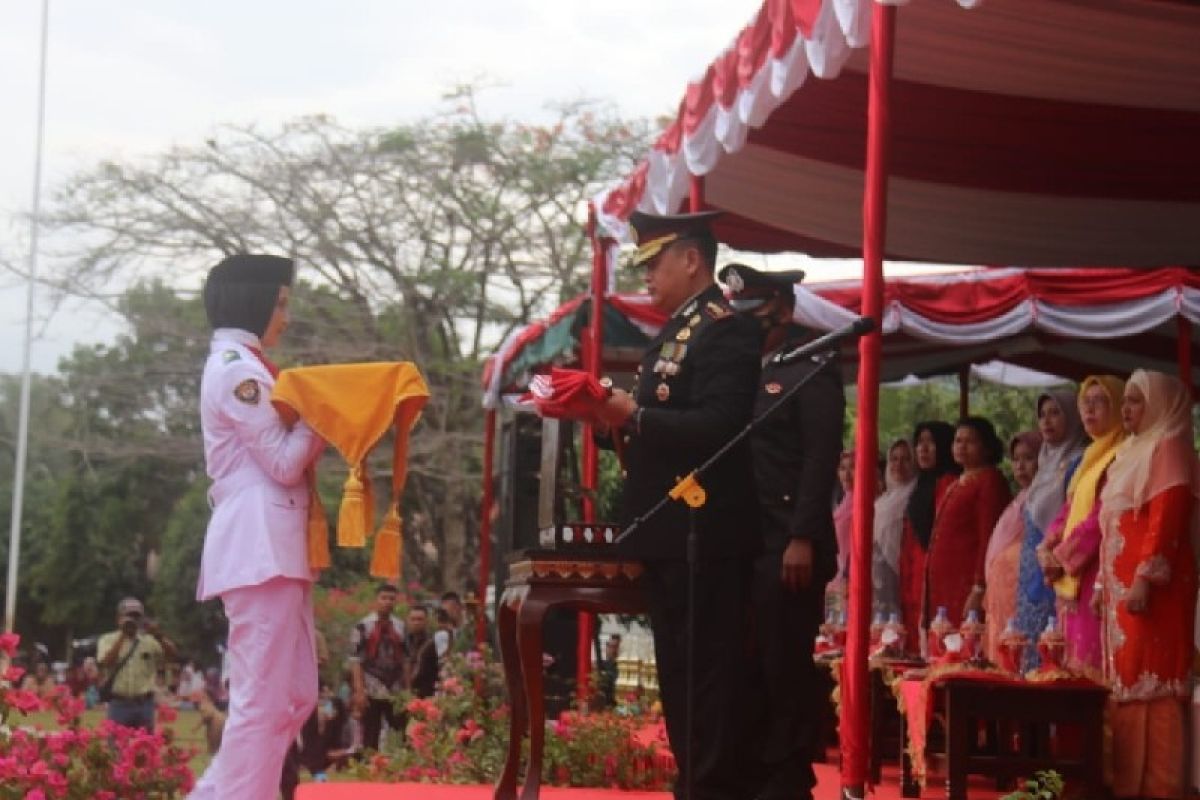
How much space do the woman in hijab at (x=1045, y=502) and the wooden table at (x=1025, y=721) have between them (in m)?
1.20

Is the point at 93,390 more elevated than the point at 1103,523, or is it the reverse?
the point at 93,390

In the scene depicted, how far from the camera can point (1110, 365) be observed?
14609 mm

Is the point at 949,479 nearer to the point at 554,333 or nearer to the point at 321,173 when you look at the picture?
the point at 554,333

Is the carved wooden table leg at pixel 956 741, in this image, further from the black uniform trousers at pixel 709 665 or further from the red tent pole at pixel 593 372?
the red tent pole at pixel 593 372

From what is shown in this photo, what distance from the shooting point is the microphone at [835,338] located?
16.6ft

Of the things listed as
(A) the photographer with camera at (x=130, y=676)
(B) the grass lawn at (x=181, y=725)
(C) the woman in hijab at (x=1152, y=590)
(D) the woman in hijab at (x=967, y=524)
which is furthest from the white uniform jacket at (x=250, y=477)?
(A) the photographer with camera at (x=130, y=676)

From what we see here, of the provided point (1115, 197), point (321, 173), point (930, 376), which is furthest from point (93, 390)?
point (1115, 197)

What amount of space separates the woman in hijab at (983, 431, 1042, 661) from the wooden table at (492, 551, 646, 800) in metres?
2.75

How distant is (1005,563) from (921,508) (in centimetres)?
159

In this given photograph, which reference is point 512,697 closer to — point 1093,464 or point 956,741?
point 956,741

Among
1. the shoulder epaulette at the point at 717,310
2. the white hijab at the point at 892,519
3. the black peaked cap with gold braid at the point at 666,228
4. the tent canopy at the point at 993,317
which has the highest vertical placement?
the tent canopy at the point at 993,317

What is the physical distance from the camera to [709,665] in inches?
214

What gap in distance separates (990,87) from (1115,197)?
70.4 inches

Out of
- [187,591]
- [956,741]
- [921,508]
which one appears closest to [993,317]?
[921,508]
